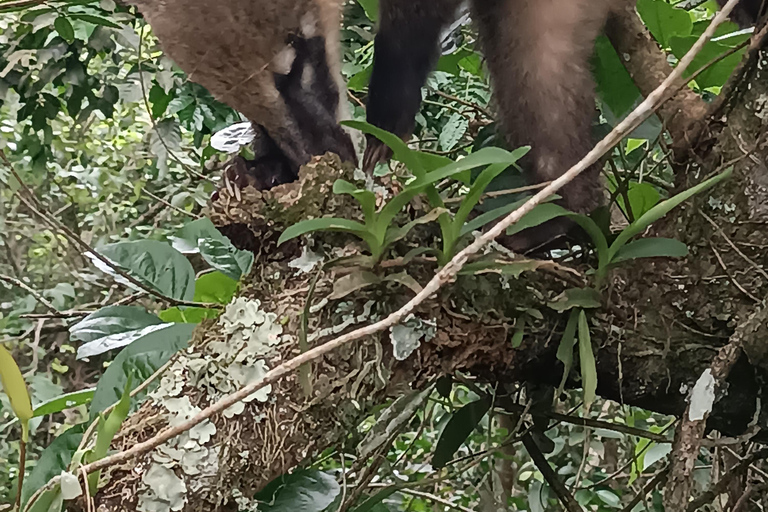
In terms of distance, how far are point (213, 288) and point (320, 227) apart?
310 millimetres

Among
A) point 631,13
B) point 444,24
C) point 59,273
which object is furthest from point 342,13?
point 59,273

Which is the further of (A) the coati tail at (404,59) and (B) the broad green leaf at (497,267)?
(A) the coati tail at (404,59)

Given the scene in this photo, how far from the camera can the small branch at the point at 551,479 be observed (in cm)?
75

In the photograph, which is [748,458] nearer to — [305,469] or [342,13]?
[305,469]

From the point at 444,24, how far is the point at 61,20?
0.63 meters

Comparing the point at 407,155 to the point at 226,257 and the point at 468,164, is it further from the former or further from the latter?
the point at 226,257

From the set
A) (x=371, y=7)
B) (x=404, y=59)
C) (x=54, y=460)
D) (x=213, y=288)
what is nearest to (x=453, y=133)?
(x=404, y=59)

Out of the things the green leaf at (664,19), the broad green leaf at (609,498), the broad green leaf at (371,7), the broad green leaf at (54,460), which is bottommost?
the broad green leaf at (609,498)

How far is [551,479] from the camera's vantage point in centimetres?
79

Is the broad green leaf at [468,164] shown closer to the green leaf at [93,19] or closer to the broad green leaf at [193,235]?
the broad green leaf at [193,235]

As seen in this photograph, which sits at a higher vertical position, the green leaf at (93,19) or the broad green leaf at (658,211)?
the green leaf at (93,19)

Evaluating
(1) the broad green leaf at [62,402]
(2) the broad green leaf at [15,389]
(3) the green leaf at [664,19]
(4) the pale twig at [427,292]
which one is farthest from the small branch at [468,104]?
(2) the broad green leaf at [15,389]

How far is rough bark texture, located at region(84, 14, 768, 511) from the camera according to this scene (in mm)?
523

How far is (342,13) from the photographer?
1.06 m
